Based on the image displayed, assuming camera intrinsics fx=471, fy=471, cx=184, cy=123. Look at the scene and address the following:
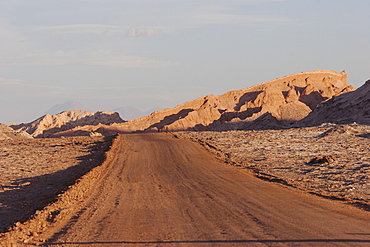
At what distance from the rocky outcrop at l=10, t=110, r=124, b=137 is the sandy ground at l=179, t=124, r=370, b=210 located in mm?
46373

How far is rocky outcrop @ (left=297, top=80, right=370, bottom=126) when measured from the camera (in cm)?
5073

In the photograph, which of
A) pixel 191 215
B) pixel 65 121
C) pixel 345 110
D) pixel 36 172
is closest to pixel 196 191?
pixel 191 215

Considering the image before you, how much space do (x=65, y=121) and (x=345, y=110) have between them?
54276 mm

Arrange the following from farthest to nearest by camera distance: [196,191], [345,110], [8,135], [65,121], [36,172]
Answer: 1. [65,121]
2. [8,135]
3. [345,110]
4. [36,172]
5. [196,191]

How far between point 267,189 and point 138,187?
4621 mm

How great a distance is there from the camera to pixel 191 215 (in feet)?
39.1

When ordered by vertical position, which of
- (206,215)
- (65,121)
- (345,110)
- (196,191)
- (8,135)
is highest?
(65,121)

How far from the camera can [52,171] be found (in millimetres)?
24938

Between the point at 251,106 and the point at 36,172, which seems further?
the point at 251,106

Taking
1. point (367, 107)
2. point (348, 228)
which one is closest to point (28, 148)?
Answer: point (348, 228)

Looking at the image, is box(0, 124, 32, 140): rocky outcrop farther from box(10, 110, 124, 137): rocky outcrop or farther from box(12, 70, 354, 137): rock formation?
box(10, 110, 124, 137): rocky outcrop

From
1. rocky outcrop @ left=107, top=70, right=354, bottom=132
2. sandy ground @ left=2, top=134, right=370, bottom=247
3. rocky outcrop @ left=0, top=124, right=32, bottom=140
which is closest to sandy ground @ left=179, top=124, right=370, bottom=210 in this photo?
sandy ground @ left=2, top=134, right=370, bottom=247

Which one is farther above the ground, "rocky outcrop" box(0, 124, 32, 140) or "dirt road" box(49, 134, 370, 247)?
"rocky outcrop" box(0, 124, 32, 140)

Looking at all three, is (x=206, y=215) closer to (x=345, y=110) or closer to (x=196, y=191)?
(x=196, y=191)
